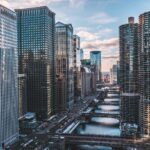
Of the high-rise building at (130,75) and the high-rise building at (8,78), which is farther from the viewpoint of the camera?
the high-rise building at (130,75)

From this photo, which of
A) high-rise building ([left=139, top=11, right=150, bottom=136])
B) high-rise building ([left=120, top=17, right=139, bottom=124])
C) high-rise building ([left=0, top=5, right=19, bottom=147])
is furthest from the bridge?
high-rise building ([left=120, top=17, right=139, bottom=124])

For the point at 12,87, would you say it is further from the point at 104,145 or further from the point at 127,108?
the point at 127,108

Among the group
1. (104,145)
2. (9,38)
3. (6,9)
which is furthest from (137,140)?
(6,9)

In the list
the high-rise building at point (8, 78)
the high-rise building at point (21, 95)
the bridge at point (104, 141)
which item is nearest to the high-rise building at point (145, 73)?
the bridge at point (104, 141)

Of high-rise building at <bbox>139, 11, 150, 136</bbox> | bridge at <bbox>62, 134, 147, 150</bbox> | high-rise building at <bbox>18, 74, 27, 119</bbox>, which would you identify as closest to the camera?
bridge at <bbox>62, 134, 147, 150</bbox>

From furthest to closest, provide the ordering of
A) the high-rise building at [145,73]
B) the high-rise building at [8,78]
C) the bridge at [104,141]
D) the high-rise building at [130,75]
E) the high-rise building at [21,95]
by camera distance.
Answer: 1. the high-rise building at [130,75]
2. the high-rise building at [21,95]
3. the high-rise building at [145,73]
4. the bridge at [104,141]
5. the high-rise building at [8,78]

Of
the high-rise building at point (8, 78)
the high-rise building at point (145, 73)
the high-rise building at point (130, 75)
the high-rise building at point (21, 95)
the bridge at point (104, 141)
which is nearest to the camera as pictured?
the high-rise building at point (8, 78)

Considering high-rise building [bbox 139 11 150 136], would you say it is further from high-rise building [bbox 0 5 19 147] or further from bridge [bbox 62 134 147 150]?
high-rise building [bbox 0 5 19 147]

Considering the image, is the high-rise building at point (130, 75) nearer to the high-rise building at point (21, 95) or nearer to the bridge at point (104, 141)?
the bridge at point (104, 141)
